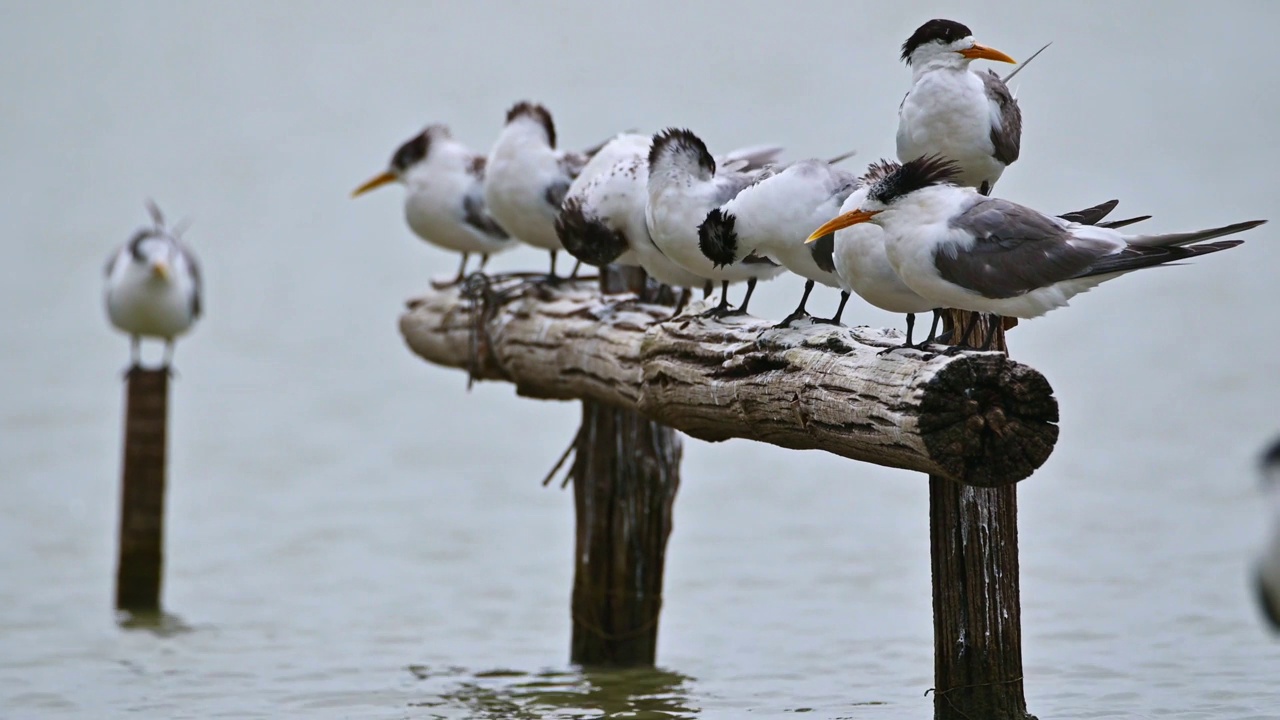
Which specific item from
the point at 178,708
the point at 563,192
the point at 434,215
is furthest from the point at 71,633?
the point at 563,192

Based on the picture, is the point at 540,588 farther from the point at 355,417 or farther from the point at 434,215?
the point at 355,417

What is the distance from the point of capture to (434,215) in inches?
283

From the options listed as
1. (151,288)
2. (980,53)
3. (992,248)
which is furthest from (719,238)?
(151,288)

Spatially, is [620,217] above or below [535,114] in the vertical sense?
below

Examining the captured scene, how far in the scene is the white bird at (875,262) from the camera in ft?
13.1

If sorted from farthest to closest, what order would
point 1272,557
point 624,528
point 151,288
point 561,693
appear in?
1. point 151,288
2. point 624,528
3. point 561,693
4. point 1272,557

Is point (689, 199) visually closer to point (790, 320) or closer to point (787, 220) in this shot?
point (787, 220)

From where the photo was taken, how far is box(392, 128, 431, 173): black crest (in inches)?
288

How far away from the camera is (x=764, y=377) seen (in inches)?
167

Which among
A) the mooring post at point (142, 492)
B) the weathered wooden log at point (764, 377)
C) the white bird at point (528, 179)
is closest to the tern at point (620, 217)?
the weathered wooden log at point (764, 377)

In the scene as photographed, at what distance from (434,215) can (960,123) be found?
3.50m

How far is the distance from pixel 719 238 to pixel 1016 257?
44.4 inches

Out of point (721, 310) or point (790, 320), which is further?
point (721, 310)

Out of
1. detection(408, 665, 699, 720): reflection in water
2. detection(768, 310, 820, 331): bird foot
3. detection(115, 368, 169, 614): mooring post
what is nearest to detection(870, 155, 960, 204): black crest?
detection(768, 310, 820, 331): bird foot
